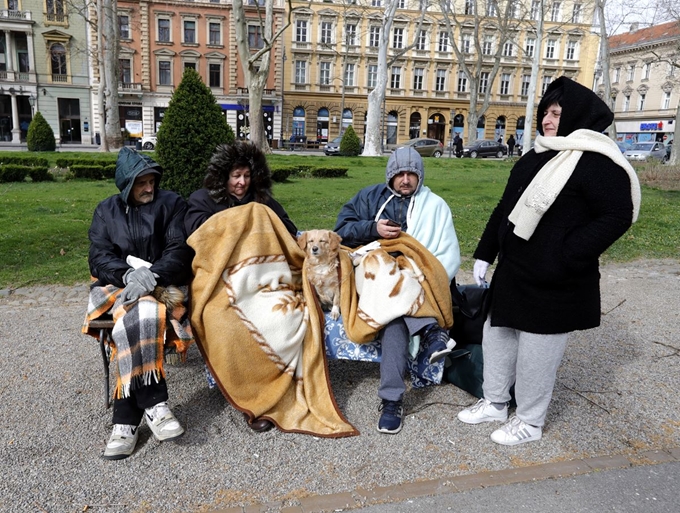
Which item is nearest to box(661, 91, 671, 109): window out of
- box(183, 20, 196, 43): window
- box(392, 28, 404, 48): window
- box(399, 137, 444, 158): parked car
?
box(392, 28, 404, 48): window

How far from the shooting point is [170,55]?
157 feet

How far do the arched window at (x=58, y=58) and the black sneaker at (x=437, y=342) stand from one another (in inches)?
1946

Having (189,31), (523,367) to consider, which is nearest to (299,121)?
(189,31)

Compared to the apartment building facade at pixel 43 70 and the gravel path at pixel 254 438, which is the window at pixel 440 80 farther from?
the gravel path at pixel 254 438

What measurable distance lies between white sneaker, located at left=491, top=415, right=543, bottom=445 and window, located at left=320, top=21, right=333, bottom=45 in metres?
52.1

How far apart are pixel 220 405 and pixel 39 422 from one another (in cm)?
111

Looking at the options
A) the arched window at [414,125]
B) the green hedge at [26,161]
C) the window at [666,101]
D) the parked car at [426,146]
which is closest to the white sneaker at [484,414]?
the green hedge at [26,161]

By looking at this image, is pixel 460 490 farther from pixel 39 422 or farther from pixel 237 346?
pixel 39 422

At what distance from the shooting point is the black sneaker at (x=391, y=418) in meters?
3.52

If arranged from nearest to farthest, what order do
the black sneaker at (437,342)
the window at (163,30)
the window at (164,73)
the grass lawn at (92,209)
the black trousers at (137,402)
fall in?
the black trousers at (137,402), the black sneaker at (437,342), the grass lawn at (92,209), the window at (163,30), the window at (164,73)

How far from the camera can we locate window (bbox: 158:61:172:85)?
158 ft

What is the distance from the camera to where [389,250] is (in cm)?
405

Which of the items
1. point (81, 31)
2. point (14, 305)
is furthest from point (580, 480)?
point (81, 31)

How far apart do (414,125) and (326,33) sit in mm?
11940
